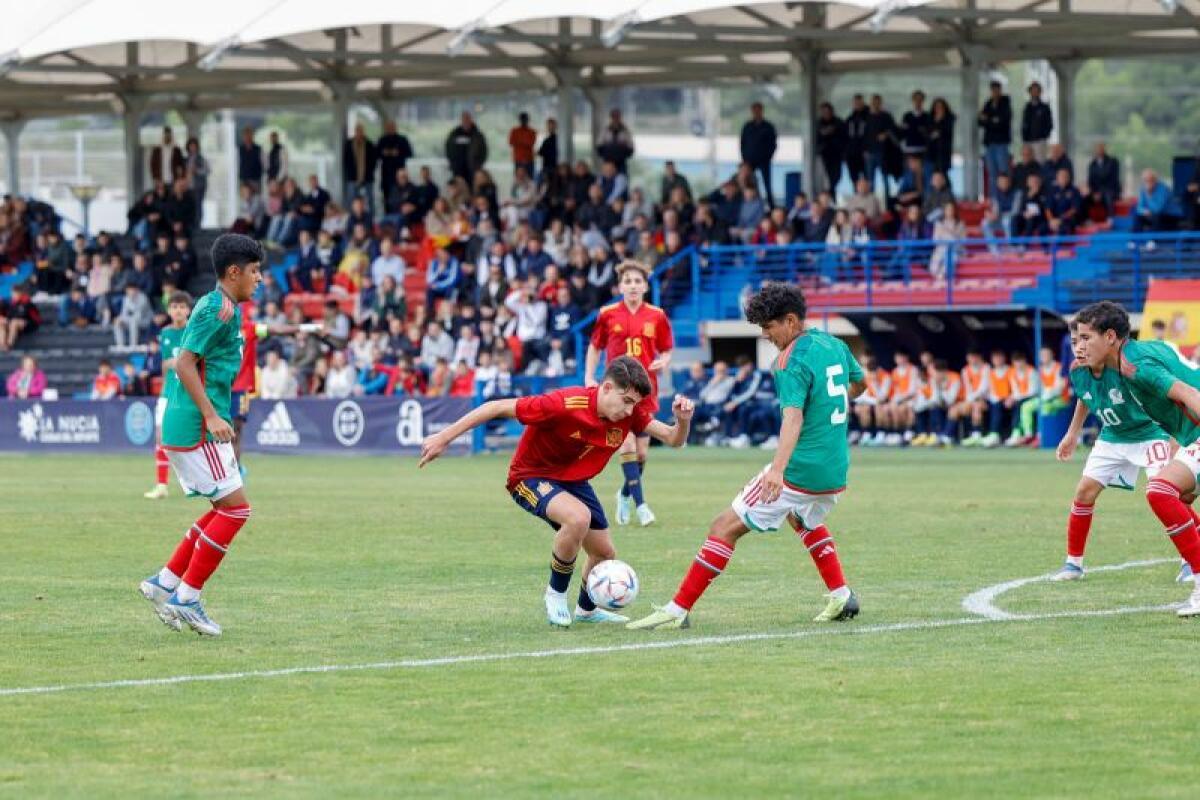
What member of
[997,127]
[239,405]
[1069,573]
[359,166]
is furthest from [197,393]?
[359,166]

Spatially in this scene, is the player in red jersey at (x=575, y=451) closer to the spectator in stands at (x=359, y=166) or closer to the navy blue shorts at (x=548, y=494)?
the navy blue shorts at (x=548, y=494)

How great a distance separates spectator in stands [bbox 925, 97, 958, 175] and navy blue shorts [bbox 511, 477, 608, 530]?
26598 mm

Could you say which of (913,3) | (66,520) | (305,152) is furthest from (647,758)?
(305,152)

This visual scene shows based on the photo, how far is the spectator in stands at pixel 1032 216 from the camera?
34625 mm

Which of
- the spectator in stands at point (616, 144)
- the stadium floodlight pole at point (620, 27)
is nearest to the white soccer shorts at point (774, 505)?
the stadium floodlight pole at point (620, 27)

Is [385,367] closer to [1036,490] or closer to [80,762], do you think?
[1036,490]

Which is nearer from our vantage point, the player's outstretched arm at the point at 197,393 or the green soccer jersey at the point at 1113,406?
the player's outstretched arm at the point at 197,393

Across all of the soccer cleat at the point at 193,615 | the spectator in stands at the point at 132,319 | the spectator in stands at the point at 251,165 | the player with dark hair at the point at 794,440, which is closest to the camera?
the player with dark hair at the point at 794,440

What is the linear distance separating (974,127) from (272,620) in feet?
98.0

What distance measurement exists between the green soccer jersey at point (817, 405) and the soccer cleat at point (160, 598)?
3115 mm

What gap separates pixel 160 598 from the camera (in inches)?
433

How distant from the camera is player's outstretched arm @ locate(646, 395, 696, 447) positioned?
10609 millimetres

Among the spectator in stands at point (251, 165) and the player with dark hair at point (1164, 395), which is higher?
the spectator in stands at point (251, 165)

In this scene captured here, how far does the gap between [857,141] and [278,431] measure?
37.1 ft
